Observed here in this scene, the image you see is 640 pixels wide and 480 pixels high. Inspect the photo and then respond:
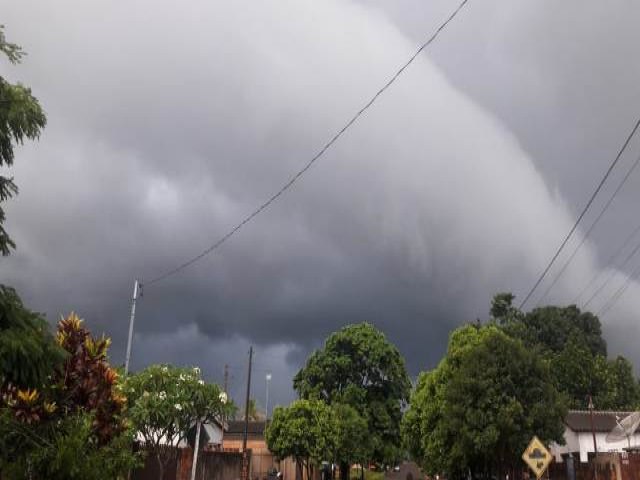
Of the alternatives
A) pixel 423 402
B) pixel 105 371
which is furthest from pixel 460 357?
pixel 105 371

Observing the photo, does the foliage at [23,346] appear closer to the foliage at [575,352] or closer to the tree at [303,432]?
the tree at [303,432]

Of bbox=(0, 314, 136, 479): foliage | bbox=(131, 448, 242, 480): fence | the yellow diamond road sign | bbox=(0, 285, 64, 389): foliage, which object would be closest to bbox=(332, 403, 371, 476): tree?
bbox=(131, 448, 242, 480): fence

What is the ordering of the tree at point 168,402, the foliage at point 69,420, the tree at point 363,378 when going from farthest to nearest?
the tree at point 363,378 < the tree at point 168,402 < the foliage at point 69,420

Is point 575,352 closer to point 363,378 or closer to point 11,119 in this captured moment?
point 363,378

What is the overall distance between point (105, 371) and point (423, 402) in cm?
3248

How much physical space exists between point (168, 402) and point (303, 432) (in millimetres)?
21112

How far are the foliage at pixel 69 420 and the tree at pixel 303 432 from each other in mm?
35091

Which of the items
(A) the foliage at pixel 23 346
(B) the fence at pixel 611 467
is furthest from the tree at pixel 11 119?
(B) the fence at pixel 611 467

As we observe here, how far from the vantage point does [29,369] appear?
31.4ft

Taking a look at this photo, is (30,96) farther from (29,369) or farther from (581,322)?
(581,322)

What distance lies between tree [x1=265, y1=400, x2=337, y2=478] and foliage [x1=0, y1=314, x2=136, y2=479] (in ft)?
115

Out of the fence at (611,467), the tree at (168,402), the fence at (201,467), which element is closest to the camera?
the tree at (168,402)

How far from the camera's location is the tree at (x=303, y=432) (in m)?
46.6

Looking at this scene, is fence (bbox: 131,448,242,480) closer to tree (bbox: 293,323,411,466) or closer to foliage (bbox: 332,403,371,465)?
foliage (bbox: 332,403,371,465)
